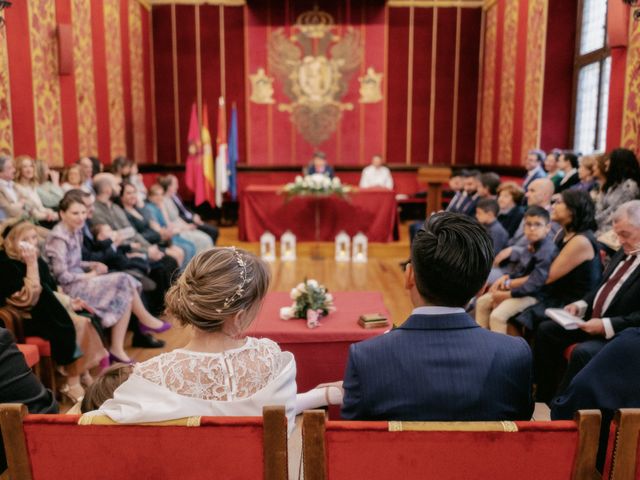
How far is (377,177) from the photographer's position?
32.3 ft

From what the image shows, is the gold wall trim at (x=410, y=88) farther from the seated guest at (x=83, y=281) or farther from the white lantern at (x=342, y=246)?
the seated guest at (x=83, y=281)

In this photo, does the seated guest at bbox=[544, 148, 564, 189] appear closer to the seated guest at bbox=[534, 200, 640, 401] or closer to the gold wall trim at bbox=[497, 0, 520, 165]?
the gold wall trim at bbox=[497, 0, 520, 165]

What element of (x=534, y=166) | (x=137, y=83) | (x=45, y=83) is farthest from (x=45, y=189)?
(x=534, y=166)

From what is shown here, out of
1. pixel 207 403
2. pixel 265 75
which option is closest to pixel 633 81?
pixel 207 403

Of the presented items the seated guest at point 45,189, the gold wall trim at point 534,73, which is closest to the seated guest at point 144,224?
the seated guest at point 45,189

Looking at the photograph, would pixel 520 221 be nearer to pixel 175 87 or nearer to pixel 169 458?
pixel 169 458

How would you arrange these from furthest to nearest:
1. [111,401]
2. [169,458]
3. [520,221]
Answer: [520,221] < [111,401] < [169,458]

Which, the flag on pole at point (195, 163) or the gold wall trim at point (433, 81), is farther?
the gold wall trim at point (433, 81)

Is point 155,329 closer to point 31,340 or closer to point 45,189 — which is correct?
point 31,340

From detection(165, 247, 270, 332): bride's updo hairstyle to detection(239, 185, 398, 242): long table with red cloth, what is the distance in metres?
6.70

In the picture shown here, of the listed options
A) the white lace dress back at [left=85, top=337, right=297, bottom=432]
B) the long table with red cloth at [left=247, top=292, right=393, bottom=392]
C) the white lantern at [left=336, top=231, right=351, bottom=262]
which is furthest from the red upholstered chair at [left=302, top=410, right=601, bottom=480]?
the white lantern at [left=336, top=231, right=351, bottom=262]

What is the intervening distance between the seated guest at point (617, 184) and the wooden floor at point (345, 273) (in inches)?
66.8

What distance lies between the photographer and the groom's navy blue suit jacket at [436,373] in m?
1.41

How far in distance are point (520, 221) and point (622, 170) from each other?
88 cm
